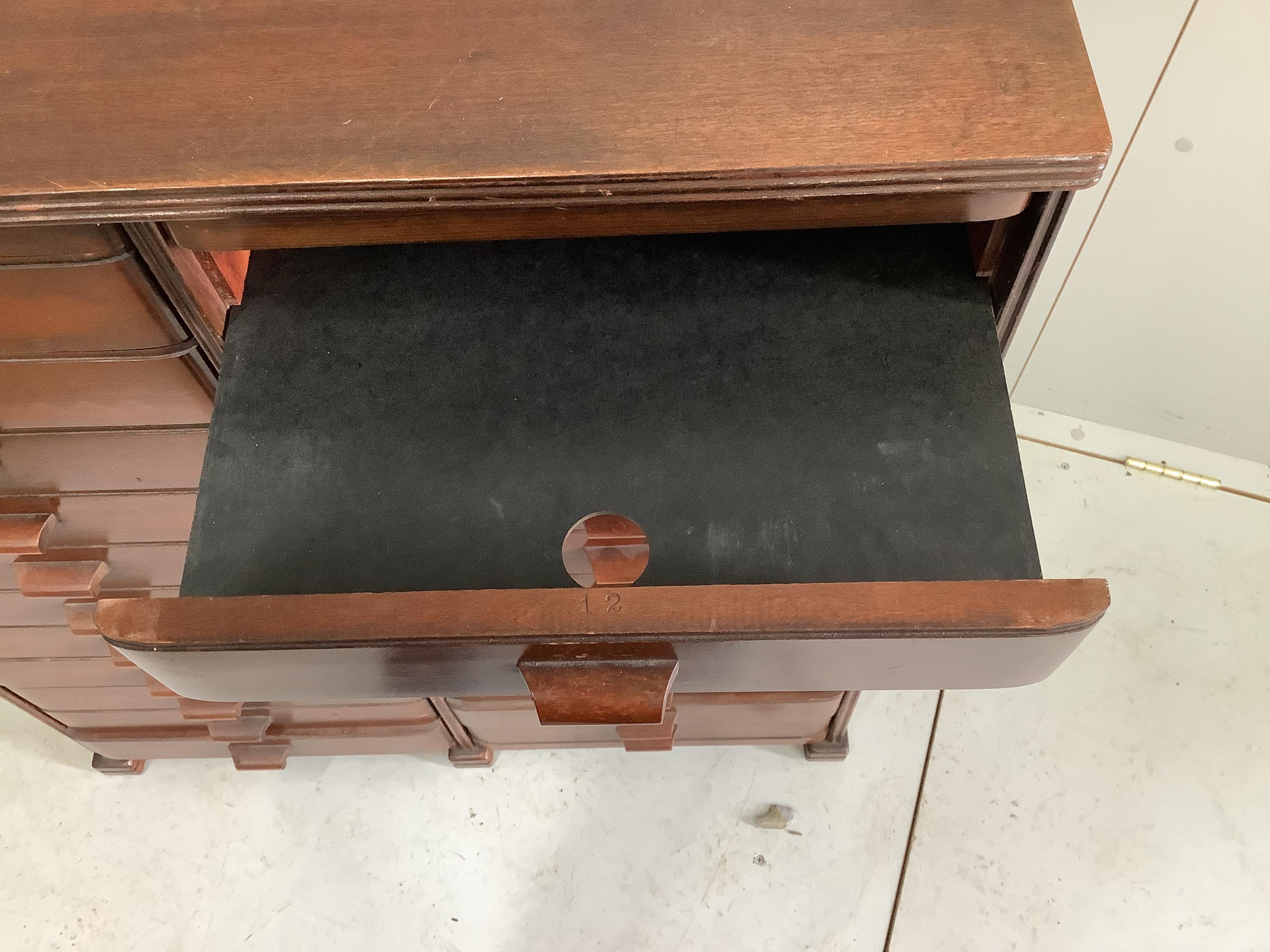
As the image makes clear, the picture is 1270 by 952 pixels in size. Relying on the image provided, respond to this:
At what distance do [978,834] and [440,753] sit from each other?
644mm

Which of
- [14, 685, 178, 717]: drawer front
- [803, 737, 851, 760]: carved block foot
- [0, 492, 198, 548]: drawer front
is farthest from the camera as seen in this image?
[803, 737, 851, 760]: carved block foot

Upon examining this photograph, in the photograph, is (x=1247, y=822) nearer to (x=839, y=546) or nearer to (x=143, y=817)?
(x=839, y=546)

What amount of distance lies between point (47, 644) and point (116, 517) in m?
0.25

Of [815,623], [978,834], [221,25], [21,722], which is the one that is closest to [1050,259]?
[978,834]

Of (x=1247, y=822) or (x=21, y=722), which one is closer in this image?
Result: (x=1247, y=822)

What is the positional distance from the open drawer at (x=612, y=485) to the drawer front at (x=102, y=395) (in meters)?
0.04

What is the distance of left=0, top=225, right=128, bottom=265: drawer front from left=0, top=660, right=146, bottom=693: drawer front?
19.6 inches

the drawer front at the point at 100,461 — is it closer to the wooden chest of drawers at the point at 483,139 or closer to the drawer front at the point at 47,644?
the wooden chest of drawers at the point at 483,139

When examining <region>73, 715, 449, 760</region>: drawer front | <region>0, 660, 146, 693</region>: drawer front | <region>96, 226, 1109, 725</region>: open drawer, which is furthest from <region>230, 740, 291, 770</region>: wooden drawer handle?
<region>96, 226, 1109, 725</region>: open drawer

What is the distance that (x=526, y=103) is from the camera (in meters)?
0.48

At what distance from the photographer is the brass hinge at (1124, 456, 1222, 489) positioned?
1.24m

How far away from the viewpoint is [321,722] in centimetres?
98

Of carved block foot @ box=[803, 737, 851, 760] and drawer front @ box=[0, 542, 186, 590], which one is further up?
drawer front @ box=[0, 542, 186, 590]

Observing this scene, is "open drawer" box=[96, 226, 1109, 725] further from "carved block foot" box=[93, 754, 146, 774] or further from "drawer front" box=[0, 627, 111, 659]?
"carved block foot" box=[93, 754, 146, 774]
